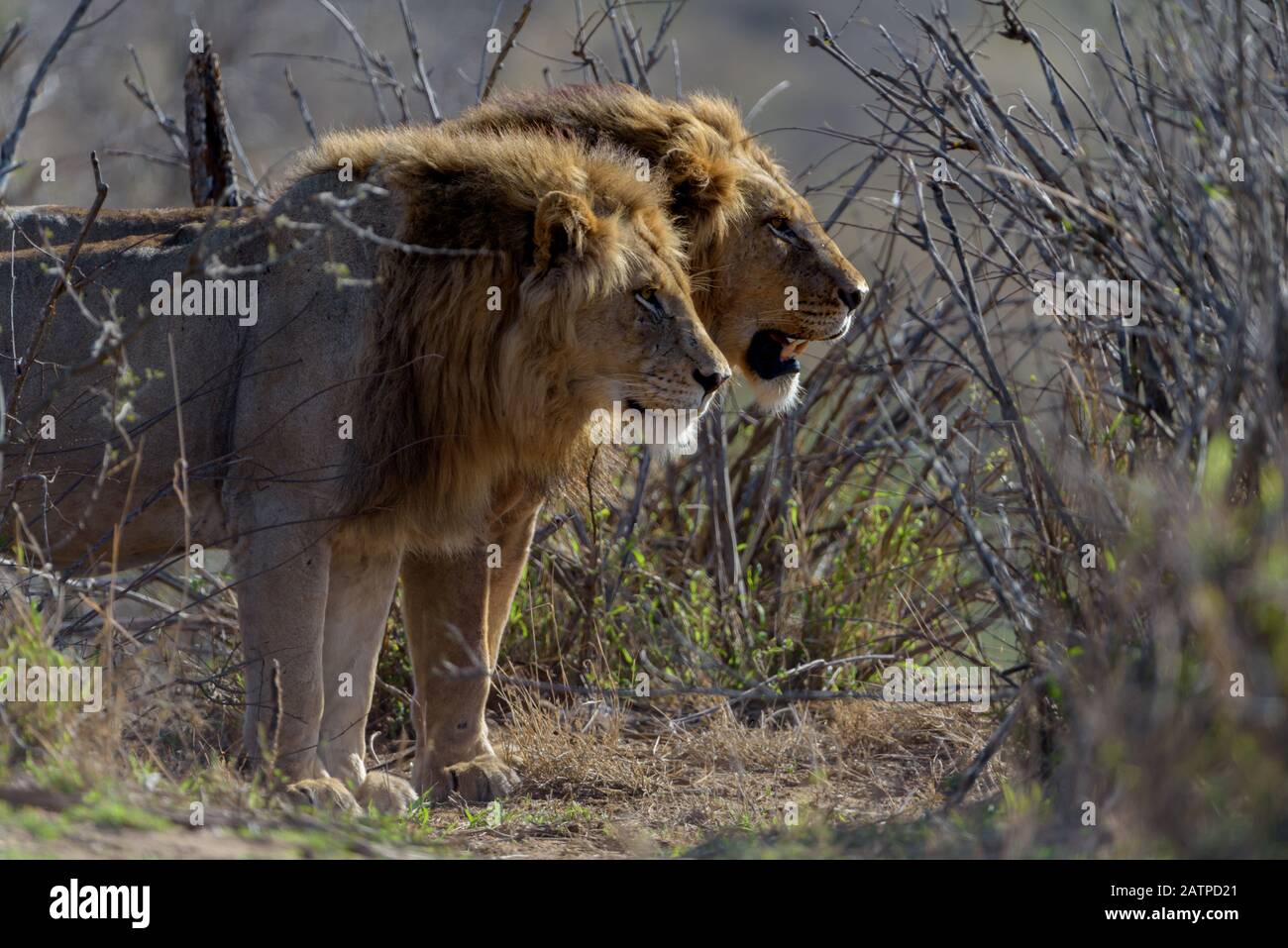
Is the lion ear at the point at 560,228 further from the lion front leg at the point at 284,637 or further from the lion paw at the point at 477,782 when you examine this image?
the lion paw at the point at 477,782

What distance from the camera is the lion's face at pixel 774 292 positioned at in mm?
5574

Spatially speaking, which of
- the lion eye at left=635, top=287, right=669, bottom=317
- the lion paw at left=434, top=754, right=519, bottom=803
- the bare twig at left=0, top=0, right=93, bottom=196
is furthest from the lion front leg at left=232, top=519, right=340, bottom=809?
the bare twig at left=0, top=0, right=93, bottom=196

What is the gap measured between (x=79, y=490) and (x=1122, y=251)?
10.6 feet

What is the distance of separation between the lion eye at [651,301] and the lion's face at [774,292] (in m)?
0.81

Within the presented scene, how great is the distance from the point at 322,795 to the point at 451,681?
0.81m

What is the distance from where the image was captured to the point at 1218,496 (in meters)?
3.08

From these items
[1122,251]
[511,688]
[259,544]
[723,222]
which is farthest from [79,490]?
[1122,251]

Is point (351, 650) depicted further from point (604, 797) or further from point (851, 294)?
point (851, 294)

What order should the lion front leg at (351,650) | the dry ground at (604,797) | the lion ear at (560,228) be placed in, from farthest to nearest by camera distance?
the lion front leg at (351,650), the lion ear at (560,228), the dry ground at (604,797)

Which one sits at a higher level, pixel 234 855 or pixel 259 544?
pixel 259 544

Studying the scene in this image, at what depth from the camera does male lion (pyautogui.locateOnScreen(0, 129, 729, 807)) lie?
4707mm

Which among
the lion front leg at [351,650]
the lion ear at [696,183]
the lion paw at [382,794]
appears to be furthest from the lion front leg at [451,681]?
the lion ear at [696,183]
